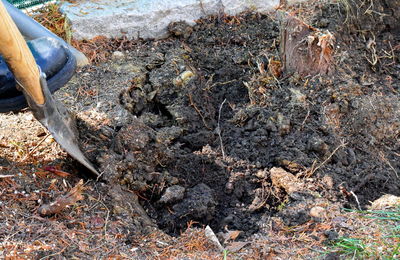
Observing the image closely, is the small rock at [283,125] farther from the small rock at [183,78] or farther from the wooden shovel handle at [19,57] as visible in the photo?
the wooden shovel handle at [19,57]

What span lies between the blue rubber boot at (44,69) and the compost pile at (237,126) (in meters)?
0.40

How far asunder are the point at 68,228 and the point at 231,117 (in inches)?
52.3

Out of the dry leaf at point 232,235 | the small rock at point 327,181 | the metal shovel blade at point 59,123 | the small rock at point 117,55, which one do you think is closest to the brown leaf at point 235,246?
the dry leaf at point 232,235

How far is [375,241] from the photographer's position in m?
2.55

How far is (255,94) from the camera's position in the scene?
3.54m

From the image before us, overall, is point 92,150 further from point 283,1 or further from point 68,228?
point 283,1

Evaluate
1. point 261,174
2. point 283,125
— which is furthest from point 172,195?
point 283,125

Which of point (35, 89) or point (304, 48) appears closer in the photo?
point (35, 89)

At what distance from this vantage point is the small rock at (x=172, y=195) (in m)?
2.91

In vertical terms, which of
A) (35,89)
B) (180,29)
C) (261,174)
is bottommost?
(261,174)

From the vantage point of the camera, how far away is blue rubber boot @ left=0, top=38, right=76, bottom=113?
2.67m

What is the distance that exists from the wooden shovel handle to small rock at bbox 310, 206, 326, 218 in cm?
140

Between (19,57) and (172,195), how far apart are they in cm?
101

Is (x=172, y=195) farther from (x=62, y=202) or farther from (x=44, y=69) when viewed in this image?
(x=44, y=69)
